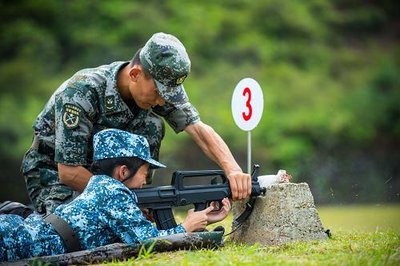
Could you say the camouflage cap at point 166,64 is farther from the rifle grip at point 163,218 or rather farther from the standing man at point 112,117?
the rifle grip at point 163,218

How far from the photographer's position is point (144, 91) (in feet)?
19.1

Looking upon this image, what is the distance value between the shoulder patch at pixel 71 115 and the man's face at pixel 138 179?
74cm

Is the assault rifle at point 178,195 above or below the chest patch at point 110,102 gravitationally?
below

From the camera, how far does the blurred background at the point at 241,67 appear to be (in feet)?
68.2

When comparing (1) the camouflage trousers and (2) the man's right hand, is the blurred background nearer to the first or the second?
(1) the camouflage trousers

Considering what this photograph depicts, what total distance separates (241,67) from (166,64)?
18.3 metres

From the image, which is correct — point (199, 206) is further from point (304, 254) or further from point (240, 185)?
point (304, 254)

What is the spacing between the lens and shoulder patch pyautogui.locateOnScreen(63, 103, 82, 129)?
19.3 feet

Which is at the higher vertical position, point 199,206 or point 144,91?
point 144,91

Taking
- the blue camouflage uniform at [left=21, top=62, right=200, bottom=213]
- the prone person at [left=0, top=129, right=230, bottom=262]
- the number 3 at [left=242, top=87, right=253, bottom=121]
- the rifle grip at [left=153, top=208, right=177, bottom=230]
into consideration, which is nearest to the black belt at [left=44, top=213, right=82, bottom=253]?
the prone person at [left=0, top=129, right=230, bottom=262]

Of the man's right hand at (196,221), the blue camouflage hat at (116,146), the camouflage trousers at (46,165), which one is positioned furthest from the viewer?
the camouflage trousers at (46,165)

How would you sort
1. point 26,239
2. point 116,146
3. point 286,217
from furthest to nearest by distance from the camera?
1. point 286,217
2. point 116,146
3. point 26,239

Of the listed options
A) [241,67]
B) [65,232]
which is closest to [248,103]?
[65,232]

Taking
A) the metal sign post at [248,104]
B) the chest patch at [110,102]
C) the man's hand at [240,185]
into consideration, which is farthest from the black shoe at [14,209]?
the metal sign post at [248,104]
